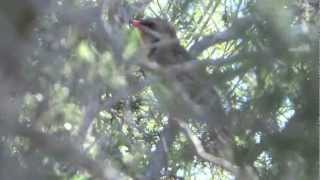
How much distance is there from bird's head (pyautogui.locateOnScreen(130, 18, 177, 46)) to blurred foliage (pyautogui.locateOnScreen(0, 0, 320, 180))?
201 mm

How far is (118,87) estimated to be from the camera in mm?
1962

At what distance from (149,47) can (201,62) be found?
0.66 ft

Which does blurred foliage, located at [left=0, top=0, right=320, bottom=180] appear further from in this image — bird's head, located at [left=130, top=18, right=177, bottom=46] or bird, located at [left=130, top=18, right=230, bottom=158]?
bird's head, located at [left=130, top=18, right=177, bottom=46]

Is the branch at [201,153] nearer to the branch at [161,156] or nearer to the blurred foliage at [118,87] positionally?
the blurred foliage at [118,87]

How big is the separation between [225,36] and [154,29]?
3.76ft

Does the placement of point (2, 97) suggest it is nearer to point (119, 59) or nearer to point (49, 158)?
point (49, 158)

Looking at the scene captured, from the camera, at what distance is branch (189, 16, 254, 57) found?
87.6 inches

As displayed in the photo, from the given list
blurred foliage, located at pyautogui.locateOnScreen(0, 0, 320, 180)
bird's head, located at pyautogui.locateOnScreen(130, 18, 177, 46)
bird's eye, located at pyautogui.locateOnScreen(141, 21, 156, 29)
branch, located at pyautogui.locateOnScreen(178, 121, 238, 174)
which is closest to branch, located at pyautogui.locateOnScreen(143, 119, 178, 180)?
blurred foliage, located at pyautogui.locateOnScreen(0, 0, 320, 180)

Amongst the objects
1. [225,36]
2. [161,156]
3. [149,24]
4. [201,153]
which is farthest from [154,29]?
[201,153]

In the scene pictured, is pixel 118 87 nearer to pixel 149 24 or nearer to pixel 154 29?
pixel 154 29

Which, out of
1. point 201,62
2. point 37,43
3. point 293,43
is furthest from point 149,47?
point 37,43

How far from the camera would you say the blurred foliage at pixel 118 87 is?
1354mm

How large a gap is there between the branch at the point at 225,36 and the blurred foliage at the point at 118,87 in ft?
0.05

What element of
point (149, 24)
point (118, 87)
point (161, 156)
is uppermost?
point (149, 24)
